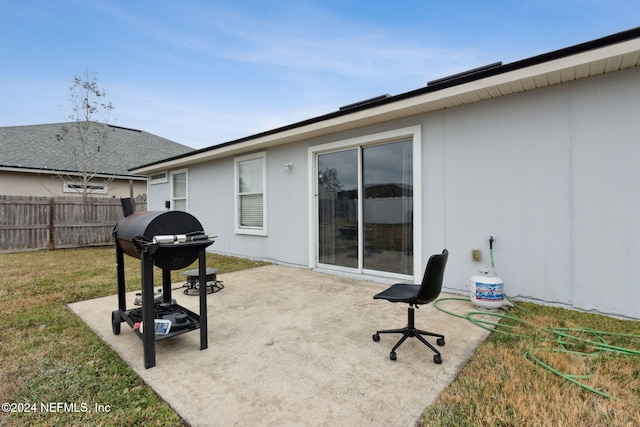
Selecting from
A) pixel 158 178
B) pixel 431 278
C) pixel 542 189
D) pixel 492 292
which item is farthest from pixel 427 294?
pixel 158 178

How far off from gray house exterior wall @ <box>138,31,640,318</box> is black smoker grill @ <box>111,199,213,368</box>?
3.21 m

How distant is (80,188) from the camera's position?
40.9 ft

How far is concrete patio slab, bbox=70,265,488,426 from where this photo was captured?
5.90ft

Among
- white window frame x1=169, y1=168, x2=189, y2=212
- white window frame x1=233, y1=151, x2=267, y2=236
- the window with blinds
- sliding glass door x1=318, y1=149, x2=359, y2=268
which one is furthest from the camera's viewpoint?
white window frame x1=169, y1=168, x2=189, y2=212

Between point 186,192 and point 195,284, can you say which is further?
point 186,192

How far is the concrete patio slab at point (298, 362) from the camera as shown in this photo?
5.90 feet

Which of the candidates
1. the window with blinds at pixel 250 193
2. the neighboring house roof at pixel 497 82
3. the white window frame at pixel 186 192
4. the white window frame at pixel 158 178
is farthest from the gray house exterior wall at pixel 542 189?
the white window frame at pixel 158 178

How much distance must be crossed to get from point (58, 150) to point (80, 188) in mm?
2073

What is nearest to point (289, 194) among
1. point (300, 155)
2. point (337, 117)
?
point (300, 155)

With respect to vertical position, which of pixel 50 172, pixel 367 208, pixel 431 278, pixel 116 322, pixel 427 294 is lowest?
pixel 116 322

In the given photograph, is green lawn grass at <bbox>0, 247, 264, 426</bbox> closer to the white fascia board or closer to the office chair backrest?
the office chair backrest

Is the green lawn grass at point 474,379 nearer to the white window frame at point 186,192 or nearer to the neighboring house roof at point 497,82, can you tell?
the neighboring house roof at point 497,82

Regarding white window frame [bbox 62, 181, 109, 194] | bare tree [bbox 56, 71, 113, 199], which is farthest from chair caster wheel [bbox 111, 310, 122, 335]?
white window frame [bbox 62, 181, 109, 194]

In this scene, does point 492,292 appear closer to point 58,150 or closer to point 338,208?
point 338,208
